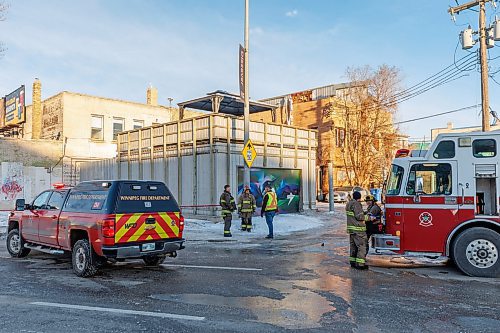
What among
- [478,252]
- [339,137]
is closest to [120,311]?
[478,252]

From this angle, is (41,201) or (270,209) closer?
(41,201)

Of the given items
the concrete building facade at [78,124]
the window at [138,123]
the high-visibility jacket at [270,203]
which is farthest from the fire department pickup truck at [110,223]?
the window at [138,123]

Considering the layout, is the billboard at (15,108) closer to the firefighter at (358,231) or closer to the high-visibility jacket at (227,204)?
the high-visibility jacket at (227,204)

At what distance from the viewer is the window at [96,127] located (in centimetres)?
3141

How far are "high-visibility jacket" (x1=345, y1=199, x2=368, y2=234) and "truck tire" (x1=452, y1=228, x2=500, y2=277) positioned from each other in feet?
6.21

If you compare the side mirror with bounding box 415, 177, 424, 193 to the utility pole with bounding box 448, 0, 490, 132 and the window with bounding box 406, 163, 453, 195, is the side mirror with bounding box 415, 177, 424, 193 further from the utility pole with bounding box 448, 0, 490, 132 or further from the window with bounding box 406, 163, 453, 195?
the utility pole with bounding box 448, 0, 490, 132

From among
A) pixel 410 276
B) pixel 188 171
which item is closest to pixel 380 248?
pixel 410 276

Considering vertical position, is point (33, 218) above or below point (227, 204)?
below

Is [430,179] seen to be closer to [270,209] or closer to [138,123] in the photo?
[270,209]

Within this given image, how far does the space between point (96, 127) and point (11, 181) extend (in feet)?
23.7

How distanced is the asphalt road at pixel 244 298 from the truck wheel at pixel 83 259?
0.22m

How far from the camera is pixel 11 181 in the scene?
26422 millimetres

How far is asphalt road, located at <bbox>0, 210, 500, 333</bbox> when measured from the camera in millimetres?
5523

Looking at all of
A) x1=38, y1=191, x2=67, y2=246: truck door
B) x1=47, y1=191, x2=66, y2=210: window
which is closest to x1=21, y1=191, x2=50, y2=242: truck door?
x1=38, y1=191, x2=67, y2=246: truck door
